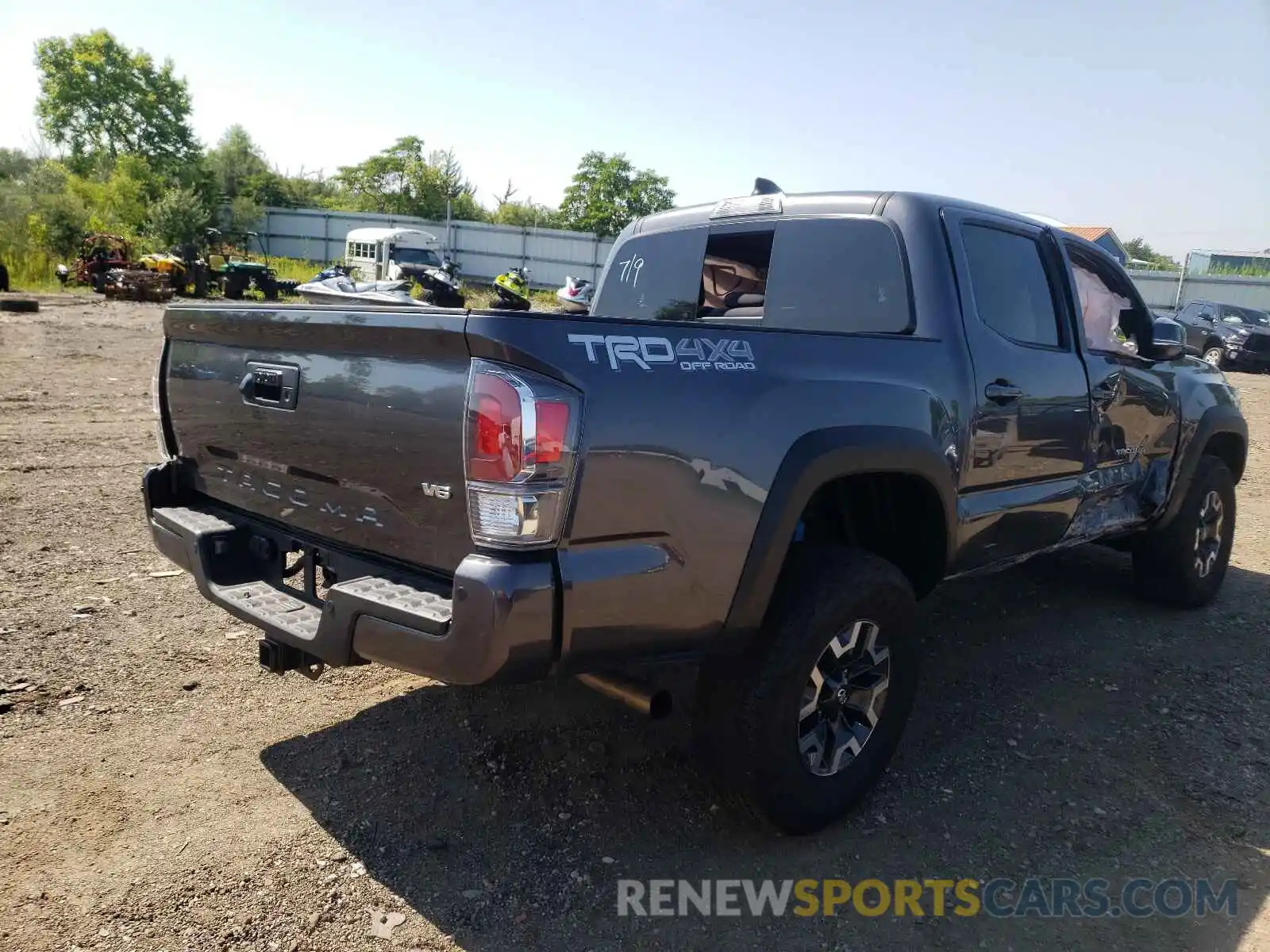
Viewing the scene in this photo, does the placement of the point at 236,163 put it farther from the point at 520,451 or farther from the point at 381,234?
the point at 520,451

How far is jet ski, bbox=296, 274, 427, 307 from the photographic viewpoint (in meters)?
2.95

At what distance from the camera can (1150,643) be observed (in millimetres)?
4656

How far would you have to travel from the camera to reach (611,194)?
52.2 m

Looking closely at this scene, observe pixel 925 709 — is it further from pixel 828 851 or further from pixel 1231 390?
pixel 1231 390

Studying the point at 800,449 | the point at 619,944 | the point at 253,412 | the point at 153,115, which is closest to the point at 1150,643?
the point at 800,449

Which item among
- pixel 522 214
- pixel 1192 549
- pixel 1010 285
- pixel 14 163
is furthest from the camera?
pixel 522 214

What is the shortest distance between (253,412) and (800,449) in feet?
5.48

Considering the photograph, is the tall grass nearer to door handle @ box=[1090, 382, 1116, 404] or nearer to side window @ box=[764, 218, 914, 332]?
side window @ box=[764, 218, 914, 332]

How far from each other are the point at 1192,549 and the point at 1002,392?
242cm

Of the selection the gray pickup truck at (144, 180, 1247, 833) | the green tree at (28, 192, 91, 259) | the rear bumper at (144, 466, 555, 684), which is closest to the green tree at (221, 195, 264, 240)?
the green tree at (28, 192, 91, 259)

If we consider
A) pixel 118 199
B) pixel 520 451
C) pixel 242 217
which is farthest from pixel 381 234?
pixel 520 451

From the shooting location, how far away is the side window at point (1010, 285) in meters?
3.50

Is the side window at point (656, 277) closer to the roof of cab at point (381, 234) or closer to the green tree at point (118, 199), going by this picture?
the roof of cab at point (381, 234)

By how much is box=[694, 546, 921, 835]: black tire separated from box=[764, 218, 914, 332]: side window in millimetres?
983
